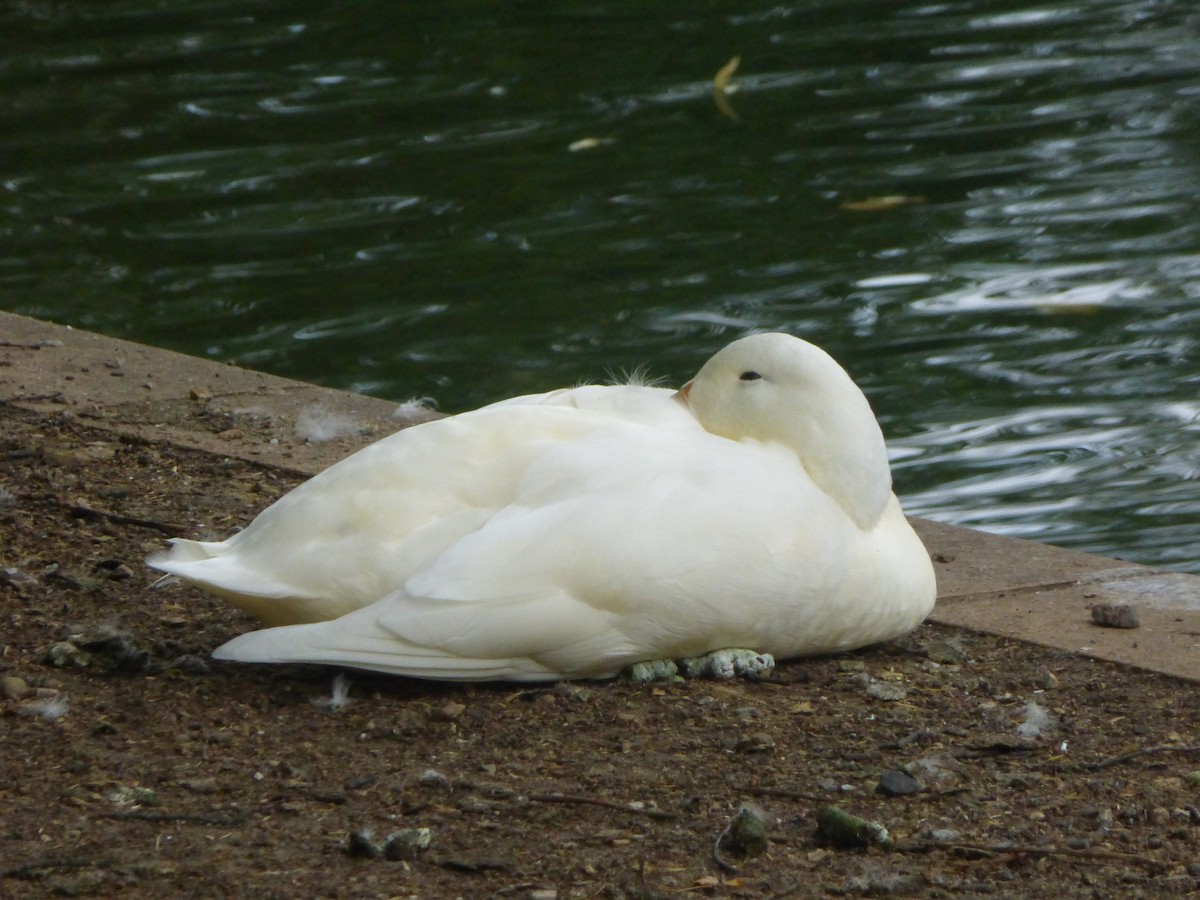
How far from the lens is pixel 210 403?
531cm

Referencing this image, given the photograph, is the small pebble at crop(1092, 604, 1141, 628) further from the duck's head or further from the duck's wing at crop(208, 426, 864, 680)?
the duck's wing at crop(208, 426, 864, 680)

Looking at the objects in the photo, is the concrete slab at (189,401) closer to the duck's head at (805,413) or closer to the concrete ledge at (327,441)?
the concrete ledge at (327,441)

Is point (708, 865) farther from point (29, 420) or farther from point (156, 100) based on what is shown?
point (156, 100)

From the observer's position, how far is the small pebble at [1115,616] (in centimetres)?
389

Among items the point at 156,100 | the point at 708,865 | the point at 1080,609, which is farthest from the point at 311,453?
the point at 156,100

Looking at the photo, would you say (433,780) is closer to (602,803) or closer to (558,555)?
(602,803)

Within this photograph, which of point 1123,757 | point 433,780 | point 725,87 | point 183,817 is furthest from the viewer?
point 725,87

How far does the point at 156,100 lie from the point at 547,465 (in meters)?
8.22

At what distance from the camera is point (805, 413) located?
3703 mm

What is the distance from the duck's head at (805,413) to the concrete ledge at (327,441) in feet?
1.53

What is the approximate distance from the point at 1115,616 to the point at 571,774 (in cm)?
132

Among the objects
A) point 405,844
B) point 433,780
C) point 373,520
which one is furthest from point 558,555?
point 405,844

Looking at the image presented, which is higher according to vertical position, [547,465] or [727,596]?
[547,465]

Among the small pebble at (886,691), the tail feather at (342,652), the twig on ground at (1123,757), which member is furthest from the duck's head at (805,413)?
the tail feather at (342,652)
